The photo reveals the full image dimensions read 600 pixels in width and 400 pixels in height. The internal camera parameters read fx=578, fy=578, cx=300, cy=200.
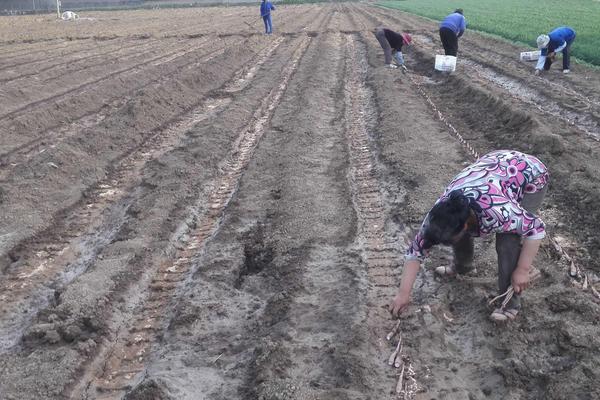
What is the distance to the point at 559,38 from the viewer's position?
11539mm

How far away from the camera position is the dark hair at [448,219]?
9.65 ft

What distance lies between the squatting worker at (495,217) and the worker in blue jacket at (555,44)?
9170 millimetres

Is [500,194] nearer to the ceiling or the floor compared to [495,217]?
nearer to the ceiling

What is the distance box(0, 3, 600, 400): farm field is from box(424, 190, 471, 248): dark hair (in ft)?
3.12

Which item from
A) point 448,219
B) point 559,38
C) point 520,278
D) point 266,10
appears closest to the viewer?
point 448,219

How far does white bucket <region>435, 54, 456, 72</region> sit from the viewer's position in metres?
12.3

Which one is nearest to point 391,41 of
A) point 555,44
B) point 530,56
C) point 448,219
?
point 530,56

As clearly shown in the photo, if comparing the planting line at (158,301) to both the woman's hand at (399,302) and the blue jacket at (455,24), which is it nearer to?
the woman's hand at (399,302)

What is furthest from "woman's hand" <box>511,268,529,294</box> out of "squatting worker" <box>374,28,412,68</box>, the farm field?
"squatting worker" <box>374,28,412,68</box>

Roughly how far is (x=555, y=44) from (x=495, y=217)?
9.97 m

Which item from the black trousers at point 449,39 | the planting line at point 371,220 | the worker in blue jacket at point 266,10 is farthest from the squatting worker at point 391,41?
the worker in blue jacket at point 266,10

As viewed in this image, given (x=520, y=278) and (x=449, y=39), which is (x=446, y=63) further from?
(x=520, y=278)

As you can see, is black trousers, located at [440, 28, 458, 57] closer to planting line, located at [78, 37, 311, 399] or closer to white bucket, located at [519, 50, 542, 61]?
white bucket, located at [519, 50, 542, 61]

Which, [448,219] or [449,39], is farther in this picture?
[449,39]
